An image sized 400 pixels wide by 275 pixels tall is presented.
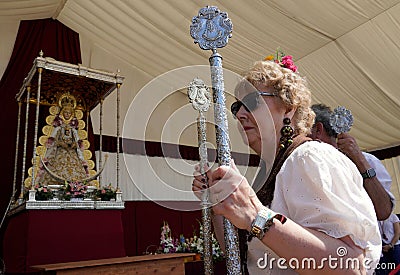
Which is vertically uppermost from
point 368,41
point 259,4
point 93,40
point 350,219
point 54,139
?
point 93,40

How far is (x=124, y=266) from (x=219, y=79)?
2.15 m

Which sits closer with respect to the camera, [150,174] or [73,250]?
[73,250]

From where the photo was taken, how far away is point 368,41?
454cm

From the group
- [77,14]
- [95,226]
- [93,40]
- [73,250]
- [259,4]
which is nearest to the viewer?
[73,250]

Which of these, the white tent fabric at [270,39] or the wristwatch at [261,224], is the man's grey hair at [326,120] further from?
the white tent fabric at [270,39]

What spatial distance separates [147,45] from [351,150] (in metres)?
4.69

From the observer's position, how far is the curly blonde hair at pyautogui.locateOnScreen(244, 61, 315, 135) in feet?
3.39

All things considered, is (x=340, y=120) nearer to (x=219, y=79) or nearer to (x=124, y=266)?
(x=219, y=79)

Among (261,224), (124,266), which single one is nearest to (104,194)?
(124,266)

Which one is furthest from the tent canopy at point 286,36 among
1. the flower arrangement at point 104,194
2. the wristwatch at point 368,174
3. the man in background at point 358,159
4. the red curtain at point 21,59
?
the wristwatch at point 368,174

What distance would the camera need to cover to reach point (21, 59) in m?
5.27

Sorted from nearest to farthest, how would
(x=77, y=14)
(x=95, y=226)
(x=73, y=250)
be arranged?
(x=73, y=250) → (x=95, y=226) → (x=77, y=14)

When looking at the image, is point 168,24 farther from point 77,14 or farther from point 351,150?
point 351,150

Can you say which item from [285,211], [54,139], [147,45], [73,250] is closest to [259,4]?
[147,45]
